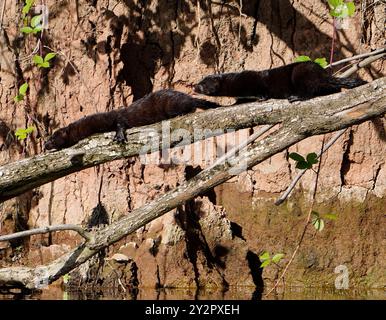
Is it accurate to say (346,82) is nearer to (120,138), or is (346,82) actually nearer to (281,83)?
(281,83)

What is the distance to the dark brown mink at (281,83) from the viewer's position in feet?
16.4

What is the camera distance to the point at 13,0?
8.06 m

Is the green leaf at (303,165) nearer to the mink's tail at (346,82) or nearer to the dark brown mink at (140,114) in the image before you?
the mink's tail at (346,82)

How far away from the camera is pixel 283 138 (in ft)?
14.2

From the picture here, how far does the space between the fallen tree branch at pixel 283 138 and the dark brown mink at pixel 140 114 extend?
3.35ft

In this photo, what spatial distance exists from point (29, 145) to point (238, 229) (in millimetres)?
2404

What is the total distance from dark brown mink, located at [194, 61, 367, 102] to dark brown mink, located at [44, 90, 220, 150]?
0.39m

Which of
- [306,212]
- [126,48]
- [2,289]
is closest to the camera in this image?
[2,289]

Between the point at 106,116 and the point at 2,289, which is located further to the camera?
the point at 2,289

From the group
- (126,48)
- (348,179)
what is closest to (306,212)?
(348,179)

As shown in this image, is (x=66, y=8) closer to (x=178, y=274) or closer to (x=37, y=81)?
(x=37, y=81)

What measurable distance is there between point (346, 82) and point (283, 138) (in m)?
0.81

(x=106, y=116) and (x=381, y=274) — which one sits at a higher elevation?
(x=106, y=116)

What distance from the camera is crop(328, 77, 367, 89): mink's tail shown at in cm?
484
